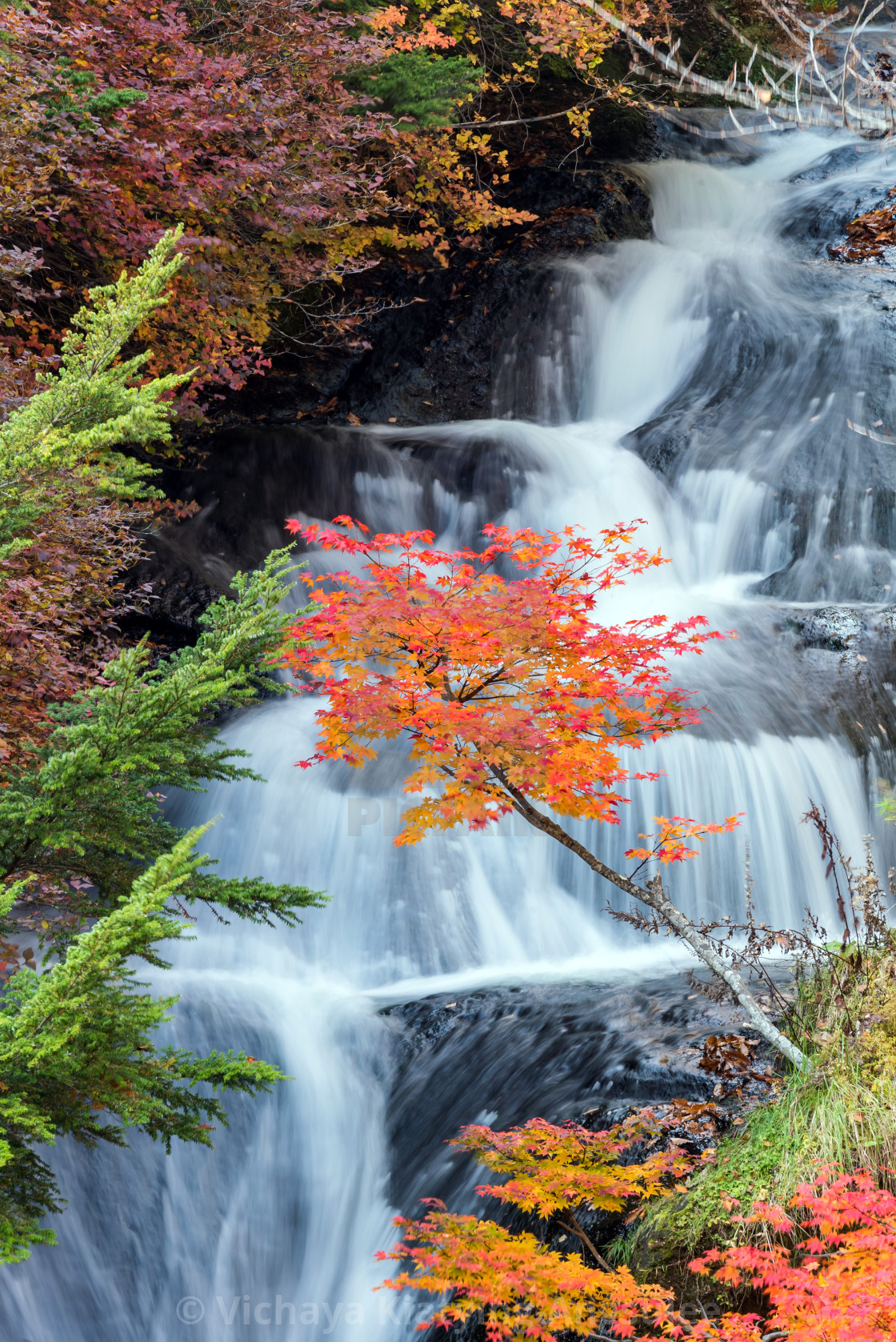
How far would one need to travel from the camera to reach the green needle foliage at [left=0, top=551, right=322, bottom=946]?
3.29m

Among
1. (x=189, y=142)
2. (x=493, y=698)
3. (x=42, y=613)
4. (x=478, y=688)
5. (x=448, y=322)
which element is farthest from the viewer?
(x=448, y=322)

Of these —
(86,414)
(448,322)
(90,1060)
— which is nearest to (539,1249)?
(90,1060)

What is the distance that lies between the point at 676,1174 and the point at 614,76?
17.3 meters

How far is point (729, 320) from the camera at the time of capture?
1401cm

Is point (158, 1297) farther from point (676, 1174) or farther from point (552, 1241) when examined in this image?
point (676, 1174)

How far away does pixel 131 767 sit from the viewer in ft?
10.9

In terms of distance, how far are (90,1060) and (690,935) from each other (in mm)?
2659

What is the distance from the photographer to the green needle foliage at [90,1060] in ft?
8.96

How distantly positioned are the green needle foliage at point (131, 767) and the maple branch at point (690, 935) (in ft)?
4.02

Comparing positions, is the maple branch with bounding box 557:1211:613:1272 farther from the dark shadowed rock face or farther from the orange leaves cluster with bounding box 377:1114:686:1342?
the dark shadowed rock face

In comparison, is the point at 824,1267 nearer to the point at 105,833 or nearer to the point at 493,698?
the point at 493,698

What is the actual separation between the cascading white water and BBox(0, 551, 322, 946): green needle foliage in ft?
7.89

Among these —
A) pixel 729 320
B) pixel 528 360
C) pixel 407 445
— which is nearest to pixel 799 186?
pixel 729 320

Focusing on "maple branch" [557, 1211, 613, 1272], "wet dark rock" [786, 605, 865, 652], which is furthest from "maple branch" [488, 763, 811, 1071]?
"wet dark rock" [786, 605, 865, 652]
